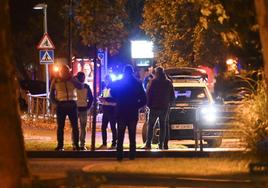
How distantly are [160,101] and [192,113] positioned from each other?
2.14 meters

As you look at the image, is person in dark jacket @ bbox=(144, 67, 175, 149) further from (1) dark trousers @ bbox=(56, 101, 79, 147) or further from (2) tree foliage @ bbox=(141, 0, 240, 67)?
(2) tree foliage @ bbox=(141, 0, 240, 67)

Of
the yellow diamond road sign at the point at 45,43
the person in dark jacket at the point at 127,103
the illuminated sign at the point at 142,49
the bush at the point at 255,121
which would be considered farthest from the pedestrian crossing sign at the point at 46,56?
the illuminated sign at the point at 142,49

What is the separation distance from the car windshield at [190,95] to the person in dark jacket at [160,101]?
2.34 m

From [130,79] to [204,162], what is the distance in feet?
7.58

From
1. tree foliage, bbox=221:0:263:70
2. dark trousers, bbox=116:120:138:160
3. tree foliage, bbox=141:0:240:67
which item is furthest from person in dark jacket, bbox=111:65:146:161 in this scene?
tree foliage, bbox=141:0:240:67

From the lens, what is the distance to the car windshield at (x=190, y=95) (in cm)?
2061

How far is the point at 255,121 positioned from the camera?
1472cm

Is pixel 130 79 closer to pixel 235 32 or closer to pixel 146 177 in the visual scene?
pixel 235 32

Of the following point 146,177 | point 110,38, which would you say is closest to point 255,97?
point 146,177

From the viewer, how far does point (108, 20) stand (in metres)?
18.0

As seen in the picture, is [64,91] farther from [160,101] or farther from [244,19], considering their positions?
[244,19]

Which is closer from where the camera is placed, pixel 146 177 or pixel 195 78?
pixel 146 177

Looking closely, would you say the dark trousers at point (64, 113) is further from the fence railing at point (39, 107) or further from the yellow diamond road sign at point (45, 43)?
the fence railing at point (39, 107)

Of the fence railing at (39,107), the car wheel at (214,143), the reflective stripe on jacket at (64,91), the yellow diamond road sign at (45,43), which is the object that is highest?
the yellow diamond road sign at (45,43)
